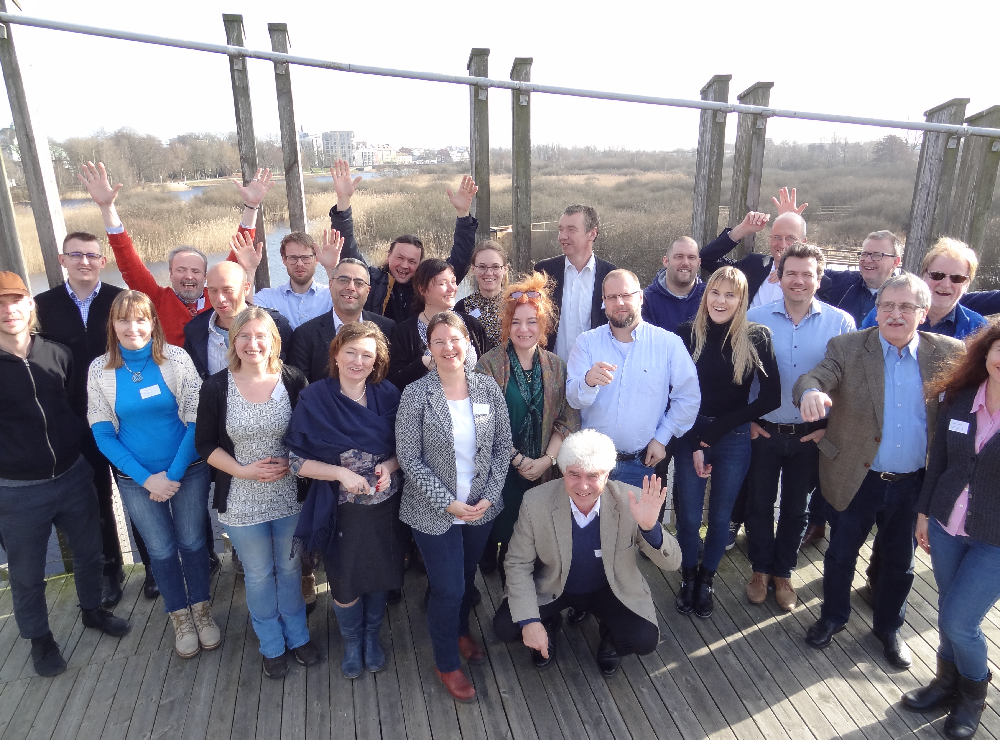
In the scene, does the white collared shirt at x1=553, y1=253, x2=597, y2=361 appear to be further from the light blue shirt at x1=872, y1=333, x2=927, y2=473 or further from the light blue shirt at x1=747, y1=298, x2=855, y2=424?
the light blue shirt at x1=872, y1=333, x2=927, y2=473

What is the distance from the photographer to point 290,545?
2.86 metres

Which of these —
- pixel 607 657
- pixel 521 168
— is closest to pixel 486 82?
pixel 521 168

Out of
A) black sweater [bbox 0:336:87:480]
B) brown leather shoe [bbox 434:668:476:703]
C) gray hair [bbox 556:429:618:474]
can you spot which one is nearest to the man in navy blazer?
gray hair [bbox 556:429:618:474]

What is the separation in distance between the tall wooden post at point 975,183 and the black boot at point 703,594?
2974 mm

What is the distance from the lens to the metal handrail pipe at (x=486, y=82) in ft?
9.90

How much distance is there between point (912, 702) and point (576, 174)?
3529cm

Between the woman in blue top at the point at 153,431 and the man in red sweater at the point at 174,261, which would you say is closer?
the woman in blue top at the point at 153,431

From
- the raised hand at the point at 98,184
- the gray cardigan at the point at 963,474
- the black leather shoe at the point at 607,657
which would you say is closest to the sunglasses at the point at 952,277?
the gray cardigan at the point at 963,474

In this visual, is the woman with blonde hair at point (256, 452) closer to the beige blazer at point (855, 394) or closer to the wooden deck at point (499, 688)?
the wooden deck at point (499, 688)

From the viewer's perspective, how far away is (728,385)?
3045 mm

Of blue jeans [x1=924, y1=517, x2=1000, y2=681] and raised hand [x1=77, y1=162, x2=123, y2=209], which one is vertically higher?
raised hand [x1=77, y1=162, x2=123, y2=209]

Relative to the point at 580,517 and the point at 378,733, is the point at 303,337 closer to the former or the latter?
the point at 580,517

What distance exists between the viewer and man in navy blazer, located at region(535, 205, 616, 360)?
12.2ft

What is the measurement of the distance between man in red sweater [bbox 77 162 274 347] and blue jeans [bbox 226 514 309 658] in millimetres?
1162
